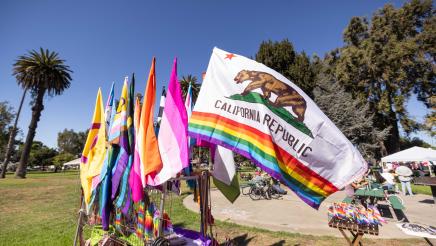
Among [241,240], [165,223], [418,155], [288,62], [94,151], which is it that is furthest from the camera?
[288,62]

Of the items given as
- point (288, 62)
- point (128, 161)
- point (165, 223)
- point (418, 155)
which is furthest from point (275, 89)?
point (288, 62)

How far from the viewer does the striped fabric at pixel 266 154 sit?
105 inches

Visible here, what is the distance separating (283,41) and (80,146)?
97.2 meters

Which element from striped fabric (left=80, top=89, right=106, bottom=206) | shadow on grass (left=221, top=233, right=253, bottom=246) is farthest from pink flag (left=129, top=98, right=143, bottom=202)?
shadow on grass (left=221, top=233, right=253, bottom=246)

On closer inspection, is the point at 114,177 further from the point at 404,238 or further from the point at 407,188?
the point at 407,188

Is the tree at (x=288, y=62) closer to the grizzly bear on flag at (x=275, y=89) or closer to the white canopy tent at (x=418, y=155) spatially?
the white canopy tent at (x=418, y=155)

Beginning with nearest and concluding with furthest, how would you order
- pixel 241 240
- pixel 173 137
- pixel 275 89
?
pixel 275 89 → pixel 173 137 → pixel 241 240

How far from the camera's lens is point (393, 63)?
26.6m

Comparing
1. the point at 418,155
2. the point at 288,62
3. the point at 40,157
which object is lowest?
the point at 418,155

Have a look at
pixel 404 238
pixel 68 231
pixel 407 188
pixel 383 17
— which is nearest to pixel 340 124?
pixel 407 188

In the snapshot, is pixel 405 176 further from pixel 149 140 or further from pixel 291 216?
pixel 149 140

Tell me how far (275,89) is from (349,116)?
27.4 meters

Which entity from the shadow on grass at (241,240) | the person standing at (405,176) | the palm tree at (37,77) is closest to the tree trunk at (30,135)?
the palm tree at (37,77)

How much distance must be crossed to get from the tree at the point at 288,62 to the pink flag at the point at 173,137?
21886 mm
